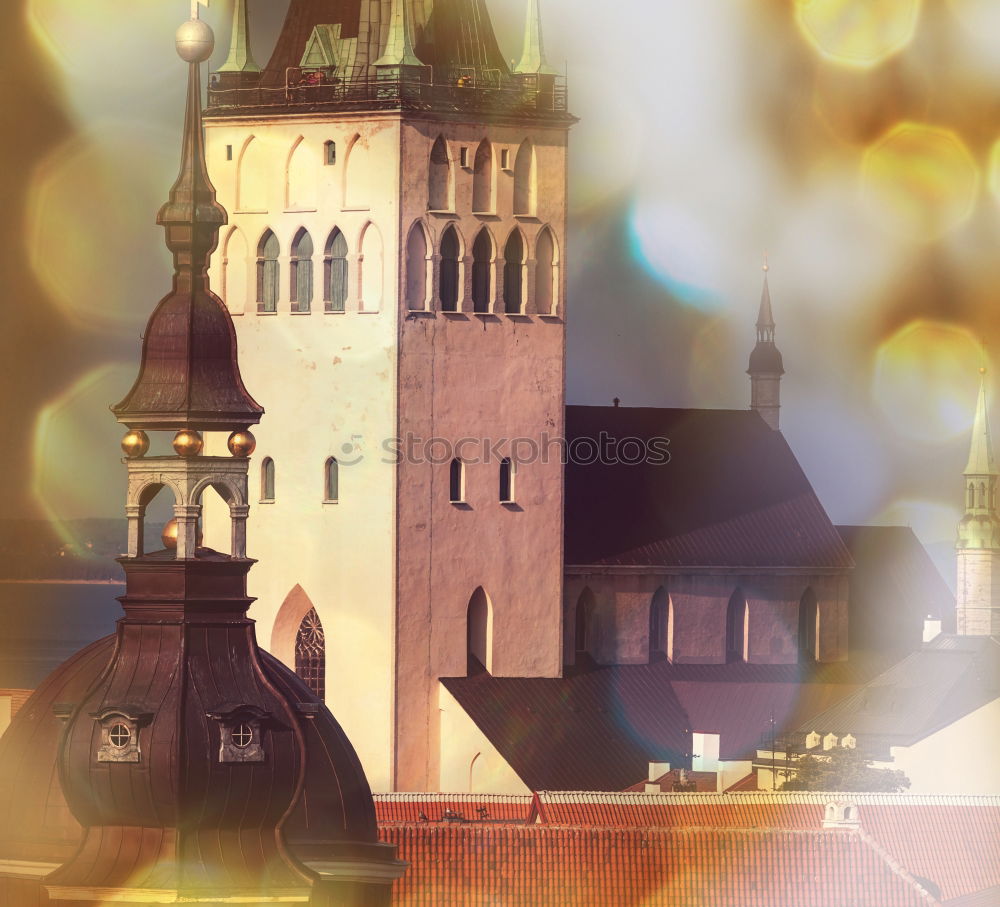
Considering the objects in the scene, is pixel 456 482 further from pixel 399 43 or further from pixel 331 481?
pixel 399 43

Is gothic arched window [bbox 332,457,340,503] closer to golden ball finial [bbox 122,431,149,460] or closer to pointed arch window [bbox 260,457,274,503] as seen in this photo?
pointed arch window [bbox 260,457,274,503]

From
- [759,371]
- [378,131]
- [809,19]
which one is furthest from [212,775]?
[759,371]

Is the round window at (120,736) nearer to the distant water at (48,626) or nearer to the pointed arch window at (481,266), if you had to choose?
the pointed arch window at (481,266)

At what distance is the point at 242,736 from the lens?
112ft

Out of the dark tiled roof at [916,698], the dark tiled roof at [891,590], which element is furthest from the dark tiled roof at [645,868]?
the dark tiled roof at [891,590]

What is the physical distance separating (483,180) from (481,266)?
4.54ft

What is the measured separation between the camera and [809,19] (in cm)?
5931

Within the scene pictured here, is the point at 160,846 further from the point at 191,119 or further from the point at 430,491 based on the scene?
the point at 430,491

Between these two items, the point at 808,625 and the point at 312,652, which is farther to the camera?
the point at 808,625

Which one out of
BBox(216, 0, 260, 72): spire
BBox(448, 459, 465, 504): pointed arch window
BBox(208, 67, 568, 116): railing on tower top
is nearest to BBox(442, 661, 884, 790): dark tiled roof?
BBox(448, 459, 465, 504): pointed arch window

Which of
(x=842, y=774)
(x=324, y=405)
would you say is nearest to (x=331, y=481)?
(x=324, y=405)

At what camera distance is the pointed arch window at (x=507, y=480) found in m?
67.6

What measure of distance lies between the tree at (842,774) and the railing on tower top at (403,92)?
11.9 m

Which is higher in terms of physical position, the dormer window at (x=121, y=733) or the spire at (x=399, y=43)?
the spire at (x=399, y=43)
